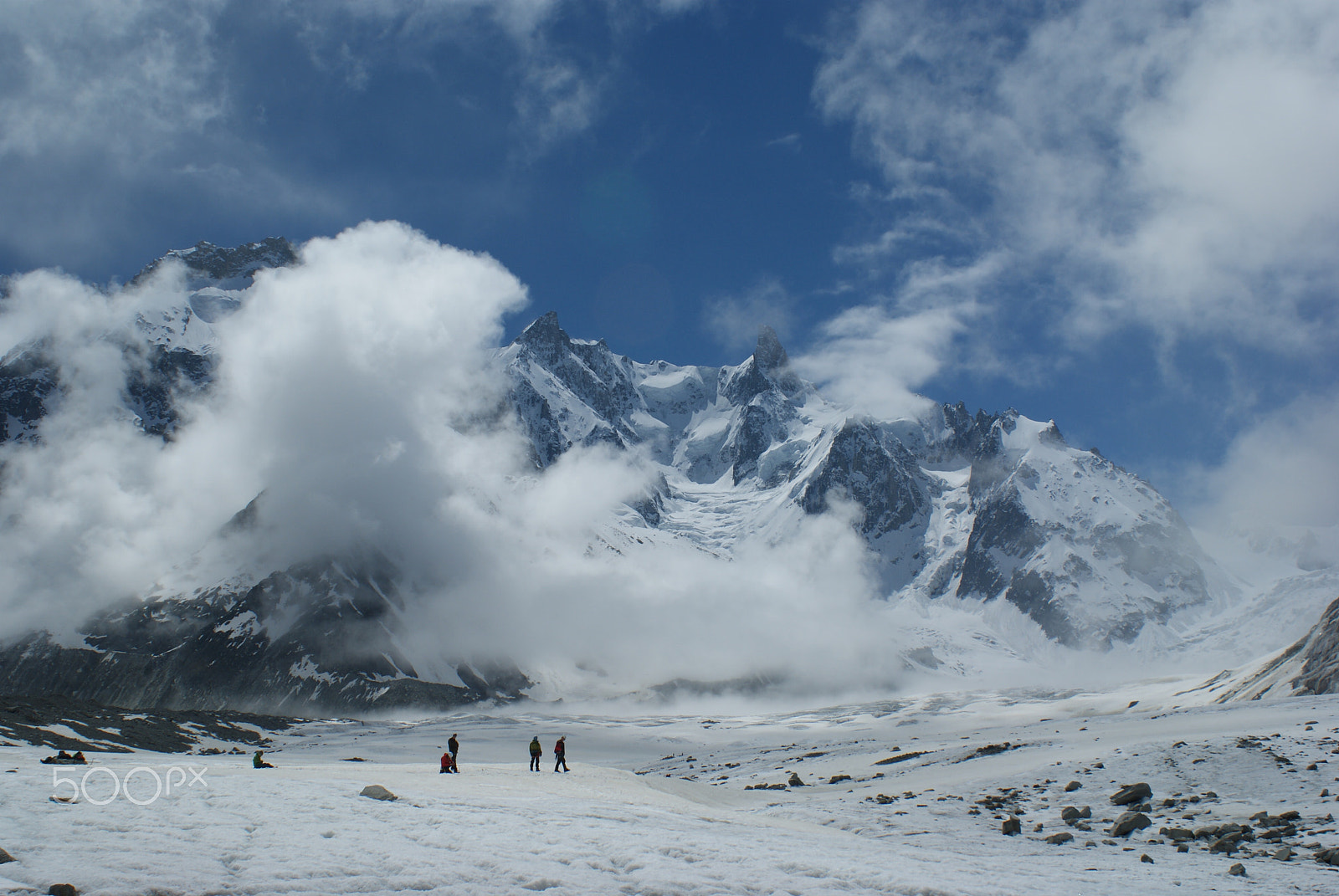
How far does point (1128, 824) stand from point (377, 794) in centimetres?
2343

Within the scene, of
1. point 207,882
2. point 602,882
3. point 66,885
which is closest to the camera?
point 66,885

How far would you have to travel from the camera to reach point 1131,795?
2892cm

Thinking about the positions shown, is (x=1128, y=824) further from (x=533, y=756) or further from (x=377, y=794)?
(x=533, y=756)

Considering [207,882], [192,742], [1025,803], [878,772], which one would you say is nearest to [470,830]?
[207,882]

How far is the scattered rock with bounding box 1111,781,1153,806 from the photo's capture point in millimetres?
28812

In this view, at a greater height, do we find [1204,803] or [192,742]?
Result: [1204,803]

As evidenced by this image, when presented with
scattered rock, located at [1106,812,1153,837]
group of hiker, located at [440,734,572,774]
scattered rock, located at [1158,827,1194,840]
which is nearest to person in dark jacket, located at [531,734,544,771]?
group of hiker, located at [440,734,572,774]

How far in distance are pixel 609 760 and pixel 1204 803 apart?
90.5 meters

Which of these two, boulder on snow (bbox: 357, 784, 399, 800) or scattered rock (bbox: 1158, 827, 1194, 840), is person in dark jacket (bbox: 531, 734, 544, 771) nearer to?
boulder on snow (bbox: 357, 784, 399, 800)

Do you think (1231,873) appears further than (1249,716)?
No

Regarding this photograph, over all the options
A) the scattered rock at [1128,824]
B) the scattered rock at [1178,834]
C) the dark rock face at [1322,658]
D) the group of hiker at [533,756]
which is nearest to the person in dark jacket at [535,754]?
the group of hiker at [533,756]

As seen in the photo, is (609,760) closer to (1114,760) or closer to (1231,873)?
(1114,760)

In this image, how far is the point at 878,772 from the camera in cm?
4778

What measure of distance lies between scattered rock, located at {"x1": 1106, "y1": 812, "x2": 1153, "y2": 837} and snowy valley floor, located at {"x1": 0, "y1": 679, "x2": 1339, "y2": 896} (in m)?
0.37
